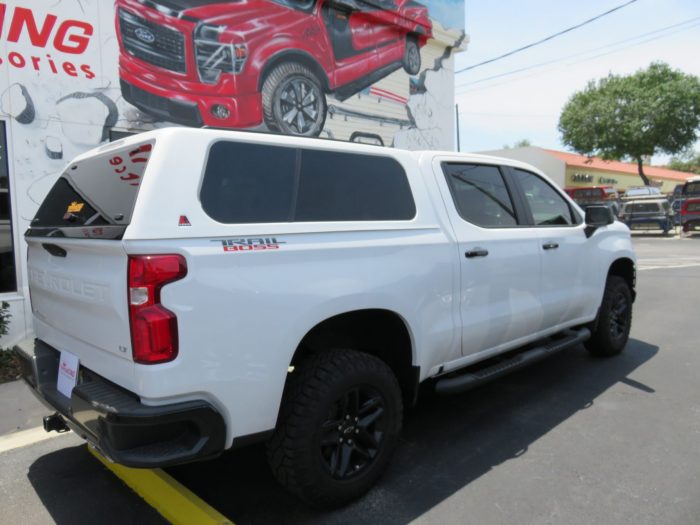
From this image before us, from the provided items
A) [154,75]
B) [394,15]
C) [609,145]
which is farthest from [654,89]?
[154,75]

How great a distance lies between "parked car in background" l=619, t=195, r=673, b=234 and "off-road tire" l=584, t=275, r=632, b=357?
1935 cm

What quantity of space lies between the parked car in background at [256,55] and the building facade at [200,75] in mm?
15

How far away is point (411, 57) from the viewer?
33.2ft

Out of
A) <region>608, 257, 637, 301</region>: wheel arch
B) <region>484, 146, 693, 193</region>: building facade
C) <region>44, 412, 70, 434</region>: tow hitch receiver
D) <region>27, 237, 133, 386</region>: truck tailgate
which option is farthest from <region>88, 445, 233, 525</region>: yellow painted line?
<region>484, 146, 693, 193</region>: building facade

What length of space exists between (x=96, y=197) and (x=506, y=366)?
2766mm

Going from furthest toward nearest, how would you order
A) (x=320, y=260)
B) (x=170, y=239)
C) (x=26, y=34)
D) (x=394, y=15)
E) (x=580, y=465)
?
(x=394, y=15)
(x=26, y=34)
(x=580, y=465)
(x=320, y=260)
(x=170, y=239)

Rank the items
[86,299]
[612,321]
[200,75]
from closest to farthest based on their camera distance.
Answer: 1. [86,299]
2. [612,321]
3. [200,75]

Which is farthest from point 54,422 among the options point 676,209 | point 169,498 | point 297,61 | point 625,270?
point 676,209

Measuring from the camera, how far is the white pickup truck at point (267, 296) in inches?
83.7

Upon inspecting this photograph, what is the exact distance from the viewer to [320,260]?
2.53 metres

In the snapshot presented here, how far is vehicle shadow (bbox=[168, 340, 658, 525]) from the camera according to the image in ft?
9.09

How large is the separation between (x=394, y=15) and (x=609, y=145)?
2475cm

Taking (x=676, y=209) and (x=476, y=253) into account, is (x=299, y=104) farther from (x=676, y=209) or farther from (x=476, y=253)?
(x=676, y=209)

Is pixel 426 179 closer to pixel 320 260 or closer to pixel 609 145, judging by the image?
pixel 320 260
